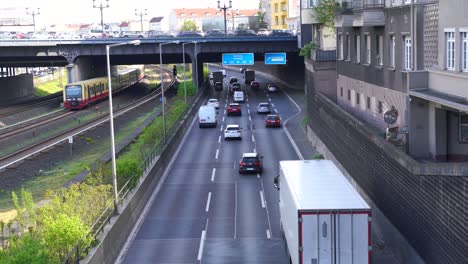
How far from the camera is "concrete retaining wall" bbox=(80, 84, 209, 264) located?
2506 centimetres

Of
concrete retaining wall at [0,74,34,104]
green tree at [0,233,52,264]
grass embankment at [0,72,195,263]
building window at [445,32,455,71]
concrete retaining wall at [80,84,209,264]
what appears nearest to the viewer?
green tree at [0,233,52,264]

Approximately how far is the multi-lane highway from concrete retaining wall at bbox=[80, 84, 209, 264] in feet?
1.48

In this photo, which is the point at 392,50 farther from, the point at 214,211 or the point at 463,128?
the point at 214,211

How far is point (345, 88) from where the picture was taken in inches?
1966

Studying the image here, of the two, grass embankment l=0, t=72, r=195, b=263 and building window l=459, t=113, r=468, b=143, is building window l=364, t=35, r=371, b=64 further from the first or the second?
building window l=459, t=113, r=468, b=143

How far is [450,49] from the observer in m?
26.0

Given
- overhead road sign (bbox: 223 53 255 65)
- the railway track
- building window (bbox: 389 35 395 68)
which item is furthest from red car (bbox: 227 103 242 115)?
building window (bbox: 389 35 395 68)

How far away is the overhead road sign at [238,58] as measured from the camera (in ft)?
318

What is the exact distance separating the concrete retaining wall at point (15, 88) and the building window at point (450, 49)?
279ft

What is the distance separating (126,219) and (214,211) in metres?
6.03

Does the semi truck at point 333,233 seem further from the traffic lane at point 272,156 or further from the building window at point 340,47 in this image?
the building window at point 340,47

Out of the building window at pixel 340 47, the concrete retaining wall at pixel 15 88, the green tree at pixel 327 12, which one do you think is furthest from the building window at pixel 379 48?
the concrete retaining wall at pixel 15 88

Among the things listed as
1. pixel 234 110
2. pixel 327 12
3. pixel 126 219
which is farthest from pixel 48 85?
pixel 126 219

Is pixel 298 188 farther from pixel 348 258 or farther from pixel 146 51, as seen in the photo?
pixel 146 51
